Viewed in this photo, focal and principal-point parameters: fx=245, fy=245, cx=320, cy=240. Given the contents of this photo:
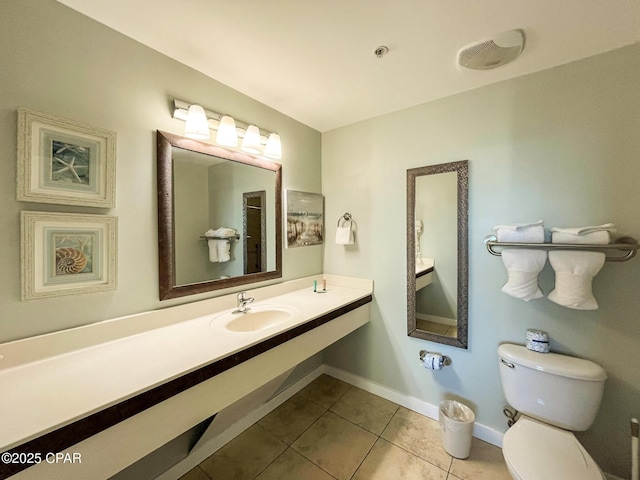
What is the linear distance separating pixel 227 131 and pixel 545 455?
230 centimetres

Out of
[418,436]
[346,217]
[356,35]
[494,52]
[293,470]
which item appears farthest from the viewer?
[346,217]

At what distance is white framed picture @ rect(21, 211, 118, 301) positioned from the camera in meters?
0.95

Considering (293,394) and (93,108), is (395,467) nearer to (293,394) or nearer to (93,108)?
(293,394)

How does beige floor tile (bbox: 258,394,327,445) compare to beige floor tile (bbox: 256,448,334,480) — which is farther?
beige floor tile (bbox: 258,394,327,445)

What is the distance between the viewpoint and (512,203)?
152 cm

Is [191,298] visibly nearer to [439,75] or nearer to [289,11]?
[289,11]

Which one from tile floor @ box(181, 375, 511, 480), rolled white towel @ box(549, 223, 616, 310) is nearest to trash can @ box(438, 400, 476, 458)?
tile floor @ box(181, 375, 511, 480)

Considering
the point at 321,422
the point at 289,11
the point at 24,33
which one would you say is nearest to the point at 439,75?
the point at 289,11

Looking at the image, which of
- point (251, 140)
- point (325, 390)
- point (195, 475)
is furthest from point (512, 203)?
point (195, 475)

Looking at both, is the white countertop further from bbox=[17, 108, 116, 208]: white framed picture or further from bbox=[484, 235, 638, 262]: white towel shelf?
bbox=[17, 108, 116, 208]: white framed picture

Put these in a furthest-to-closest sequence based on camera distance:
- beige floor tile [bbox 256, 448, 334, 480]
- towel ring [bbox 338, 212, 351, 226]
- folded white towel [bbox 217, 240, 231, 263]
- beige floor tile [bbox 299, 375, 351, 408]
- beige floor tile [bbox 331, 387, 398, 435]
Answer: towel ring [bbox 338, 212, 351, 226] → beige floor tile [bbox 299, 375, 351, 408] → beige floor tile [bbox 331, 387, 398, 435] → folded white towel [bbox 217, 240, 231, 263] → beige floor tile [bbox 256, 448, 334, 480]

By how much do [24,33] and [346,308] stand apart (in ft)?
6.67

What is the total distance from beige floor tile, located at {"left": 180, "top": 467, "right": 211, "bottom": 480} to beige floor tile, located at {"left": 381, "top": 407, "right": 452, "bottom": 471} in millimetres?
1119

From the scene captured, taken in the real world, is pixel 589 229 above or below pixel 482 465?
above
